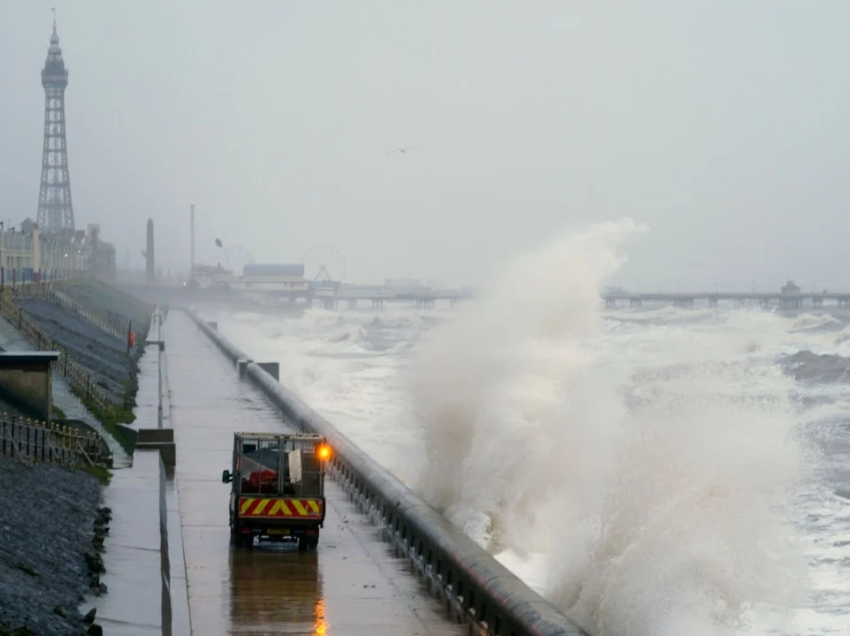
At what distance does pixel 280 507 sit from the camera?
15430 mm

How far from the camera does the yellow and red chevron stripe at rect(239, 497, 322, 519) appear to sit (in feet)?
50.3

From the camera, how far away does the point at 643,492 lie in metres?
14.1

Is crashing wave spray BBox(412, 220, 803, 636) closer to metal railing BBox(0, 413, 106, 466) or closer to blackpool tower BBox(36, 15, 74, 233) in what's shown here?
metal railing BBox(0, 413, 106, 466)

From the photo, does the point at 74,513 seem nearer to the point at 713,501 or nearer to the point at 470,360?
the point at 713,501

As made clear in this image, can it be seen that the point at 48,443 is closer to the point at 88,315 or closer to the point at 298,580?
the point at 298,580

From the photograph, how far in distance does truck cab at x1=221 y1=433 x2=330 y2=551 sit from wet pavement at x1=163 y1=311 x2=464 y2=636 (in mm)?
411

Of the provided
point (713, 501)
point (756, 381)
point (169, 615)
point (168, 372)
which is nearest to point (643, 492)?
point (713, 501)

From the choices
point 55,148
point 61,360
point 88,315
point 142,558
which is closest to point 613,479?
point 142,558

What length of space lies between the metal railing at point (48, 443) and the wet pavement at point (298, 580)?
145 cm

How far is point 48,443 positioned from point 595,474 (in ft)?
25.0

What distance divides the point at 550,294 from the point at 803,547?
1021cm

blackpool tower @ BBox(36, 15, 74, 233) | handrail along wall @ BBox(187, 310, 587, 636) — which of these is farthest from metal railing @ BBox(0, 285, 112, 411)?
blackpool tower @ BBox(36, 15, 74, 233)

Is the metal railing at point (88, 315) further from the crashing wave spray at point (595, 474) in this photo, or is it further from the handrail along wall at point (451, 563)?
the handrail along wall at point (451, 563)

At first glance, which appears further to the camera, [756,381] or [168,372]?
[168,372]
